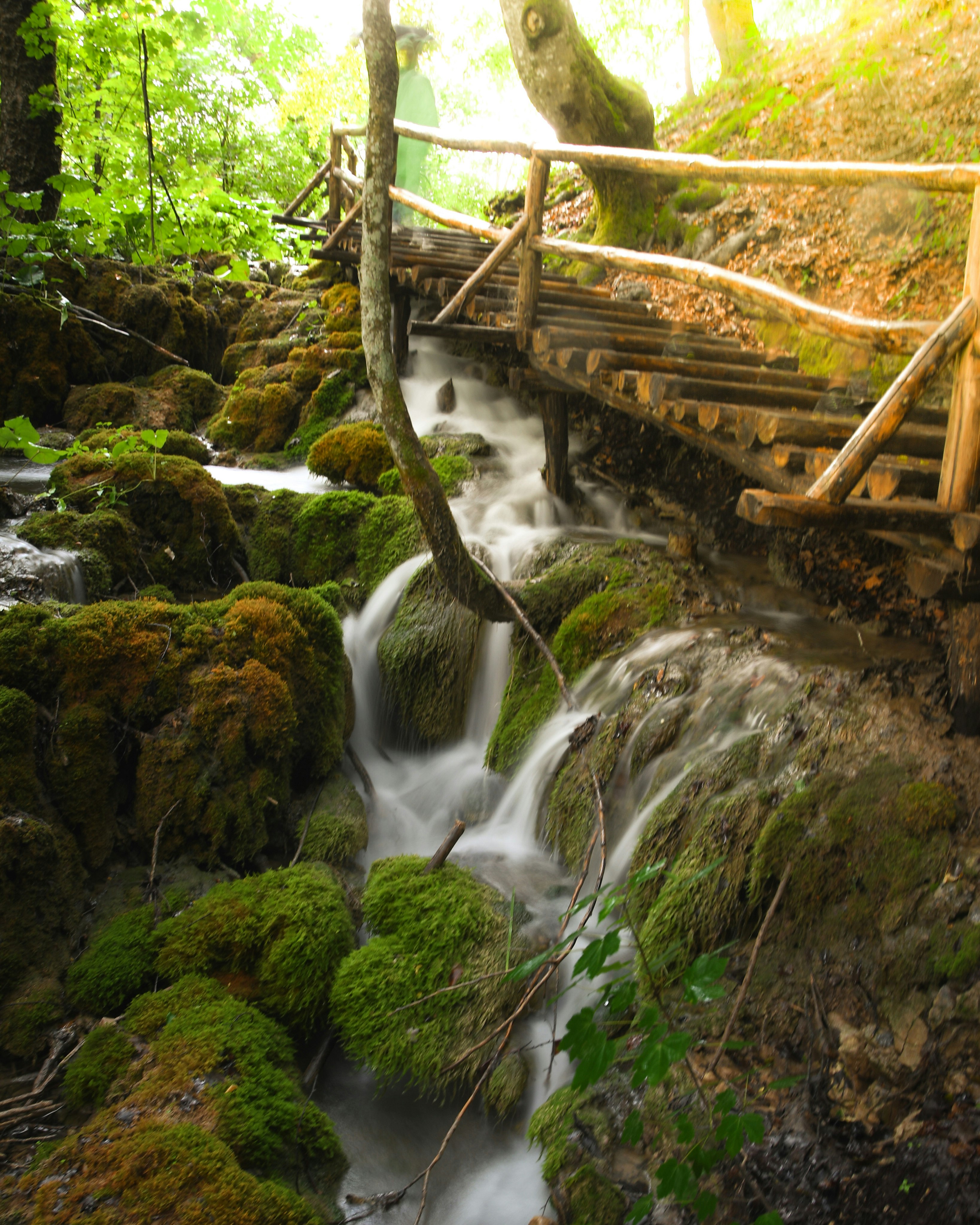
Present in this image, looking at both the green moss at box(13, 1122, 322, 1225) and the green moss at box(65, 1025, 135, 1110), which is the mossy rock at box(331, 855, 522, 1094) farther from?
the green moss at box(65, 1025, 135, 1110)

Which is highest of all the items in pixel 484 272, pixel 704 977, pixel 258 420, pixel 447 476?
pixel 484 272

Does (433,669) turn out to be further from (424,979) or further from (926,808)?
(926,808)

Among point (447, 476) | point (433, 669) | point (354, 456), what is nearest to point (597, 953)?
point (433, 669)

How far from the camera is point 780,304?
3523mm

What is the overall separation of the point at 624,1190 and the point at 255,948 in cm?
173

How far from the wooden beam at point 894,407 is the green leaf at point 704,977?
5.65ft

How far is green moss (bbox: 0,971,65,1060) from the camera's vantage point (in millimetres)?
2898

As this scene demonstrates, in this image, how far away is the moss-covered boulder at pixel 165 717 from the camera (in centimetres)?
375

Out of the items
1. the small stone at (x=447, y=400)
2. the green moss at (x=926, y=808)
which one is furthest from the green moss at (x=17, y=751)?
the small stone at (x=447, y=400)

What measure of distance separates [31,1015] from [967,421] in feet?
13.5

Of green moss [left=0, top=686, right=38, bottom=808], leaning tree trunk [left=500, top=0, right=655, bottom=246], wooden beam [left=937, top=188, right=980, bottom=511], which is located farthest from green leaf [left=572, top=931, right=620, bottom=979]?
leaning tree trunk [left=500, top=0, right=655, bottom=246]

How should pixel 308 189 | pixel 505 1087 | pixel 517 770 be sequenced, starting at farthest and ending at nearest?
pixel 308 189 < pixel 517 770 < pixel 505 1087

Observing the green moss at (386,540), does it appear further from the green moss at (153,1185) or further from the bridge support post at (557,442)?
the green moss at (153,1185)

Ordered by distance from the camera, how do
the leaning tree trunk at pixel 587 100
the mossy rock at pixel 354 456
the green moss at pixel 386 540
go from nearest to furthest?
the green moss at pixel 386 540 < the mossy rock at pixel 354 456 < the leaning tree trunk at pixel 587 100
